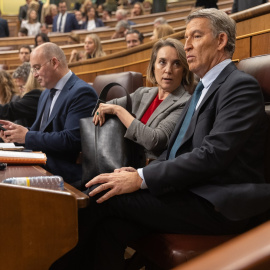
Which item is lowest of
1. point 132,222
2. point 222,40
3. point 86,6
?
point 132,222

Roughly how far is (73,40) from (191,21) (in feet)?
12.6

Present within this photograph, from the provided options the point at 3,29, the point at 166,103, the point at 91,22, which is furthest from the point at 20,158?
the point at 3,29

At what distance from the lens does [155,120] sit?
3.83 ft

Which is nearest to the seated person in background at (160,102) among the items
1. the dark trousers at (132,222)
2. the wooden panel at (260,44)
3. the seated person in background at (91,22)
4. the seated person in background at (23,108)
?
the dark trousers at (132,222)

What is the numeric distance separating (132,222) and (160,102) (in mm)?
498

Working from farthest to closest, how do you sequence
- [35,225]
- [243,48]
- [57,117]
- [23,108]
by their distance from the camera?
[23,108] < [243,48] < [57,117] < [35,225]

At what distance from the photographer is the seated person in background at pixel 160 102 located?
3.47ft

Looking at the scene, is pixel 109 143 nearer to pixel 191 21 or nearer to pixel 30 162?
pixel 30 162

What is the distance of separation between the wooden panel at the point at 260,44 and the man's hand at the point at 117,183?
83 cm

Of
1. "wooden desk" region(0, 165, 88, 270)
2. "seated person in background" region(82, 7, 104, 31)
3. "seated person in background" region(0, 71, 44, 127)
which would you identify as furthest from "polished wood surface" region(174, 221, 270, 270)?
"seated person in background" region(82, 7, 104, 31)

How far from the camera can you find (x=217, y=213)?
2.56ft

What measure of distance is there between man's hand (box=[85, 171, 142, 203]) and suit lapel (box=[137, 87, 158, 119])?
440 millimetres

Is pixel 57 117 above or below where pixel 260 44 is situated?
below

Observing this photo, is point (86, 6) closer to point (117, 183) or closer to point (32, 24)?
point (32, 24)
